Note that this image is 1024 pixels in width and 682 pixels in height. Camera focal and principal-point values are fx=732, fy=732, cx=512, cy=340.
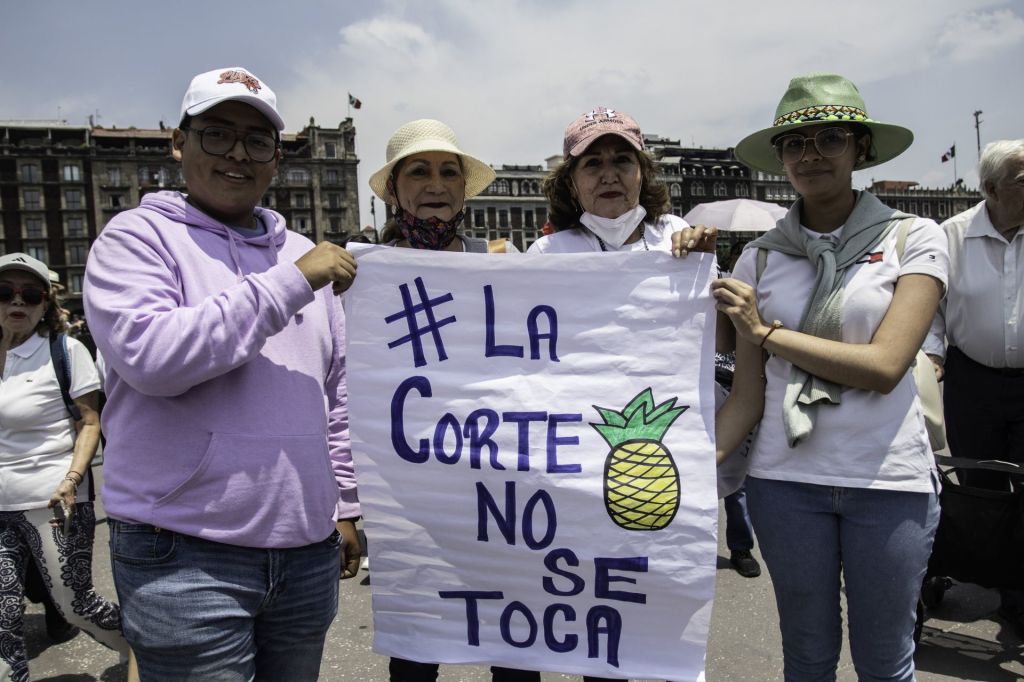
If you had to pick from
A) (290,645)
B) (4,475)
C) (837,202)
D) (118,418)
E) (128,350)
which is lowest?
(290,645)

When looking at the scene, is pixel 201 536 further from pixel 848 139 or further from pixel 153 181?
pixel 153 181

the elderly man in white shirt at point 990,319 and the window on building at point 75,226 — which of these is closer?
the elderly man in white shirt at point 990,319

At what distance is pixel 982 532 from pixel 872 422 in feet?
5.39

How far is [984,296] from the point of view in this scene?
11.2 ft

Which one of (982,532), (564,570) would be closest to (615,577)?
(564,570)

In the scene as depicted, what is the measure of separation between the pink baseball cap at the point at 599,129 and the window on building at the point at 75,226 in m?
70.2

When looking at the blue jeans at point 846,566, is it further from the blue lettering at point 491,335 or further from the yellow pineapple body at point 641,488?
the blue lettering at point 491,335

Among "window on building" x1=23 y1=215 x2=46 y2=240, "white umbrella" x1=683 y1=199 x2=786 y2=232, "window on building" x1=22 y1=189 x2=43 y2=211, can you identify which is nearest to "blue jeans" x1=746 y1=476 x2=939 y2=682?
"white umbrella" x1=683 y1=199 x2=786 y2=232

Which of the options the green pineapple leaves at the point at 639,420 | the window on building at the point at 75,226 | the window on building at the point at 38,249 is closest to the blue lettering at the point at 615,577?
the green pineapple leaves at the point at 639,420

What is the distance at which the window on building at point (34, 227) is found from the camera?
60.5 meters

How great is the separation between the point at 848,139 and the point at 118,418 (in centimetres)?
209

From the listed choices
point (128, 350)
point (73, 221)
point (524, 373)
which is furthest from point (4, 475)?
point (73, 221)

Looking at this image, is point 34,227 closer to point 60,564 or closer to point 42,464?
point 42,464

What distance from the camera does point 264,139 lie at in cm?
193
